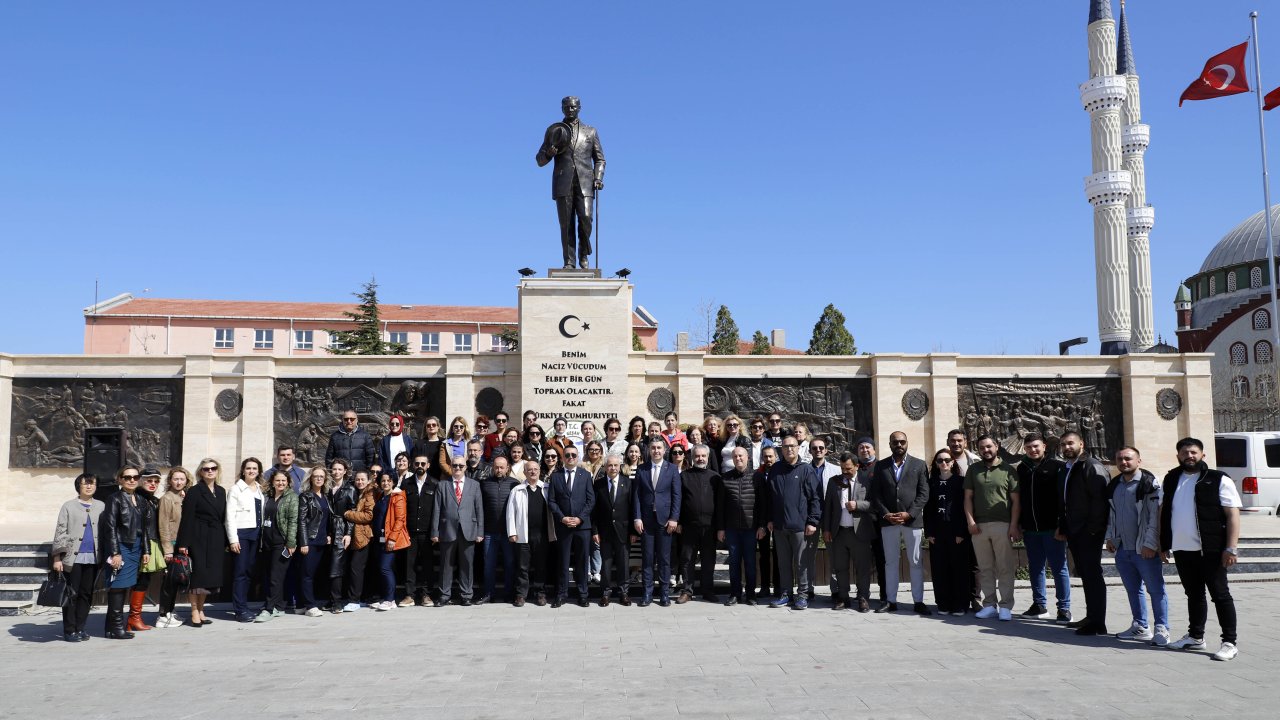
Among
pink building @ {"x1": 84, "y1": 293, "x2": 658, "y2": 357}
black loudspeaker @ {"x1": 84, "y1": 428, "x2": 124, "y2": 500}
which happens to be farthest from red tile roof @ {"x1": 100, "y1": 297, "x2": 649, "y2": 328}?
black loudspeaker @ {"x1": 84, "y1": 428, "x2": 124, "y2": 500}

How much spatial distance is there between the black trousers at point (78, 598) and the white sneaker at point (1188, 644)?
9.64 meters

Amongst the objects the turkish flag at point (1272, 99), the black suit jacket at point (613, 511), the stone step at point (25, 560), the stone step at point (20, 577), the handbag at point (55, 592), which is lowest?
the stone step at point (20, 577)

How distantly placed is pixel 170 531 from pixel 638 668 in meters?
5.52

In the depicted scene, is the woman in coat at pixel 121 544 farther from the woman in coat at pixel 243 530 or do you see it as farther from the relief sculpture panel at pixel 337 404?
the relief sculpture panel at pixel 337 404

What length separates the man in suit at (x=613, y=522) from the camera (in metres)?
9.93

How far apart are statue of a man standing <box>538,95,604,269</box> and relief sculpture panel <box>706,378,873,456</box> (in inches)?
169

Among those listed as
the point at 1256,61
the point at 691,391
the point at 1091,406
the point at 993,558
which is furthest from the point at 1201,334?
the point at 993,558

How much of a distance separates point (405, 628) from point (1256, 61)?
1013 inches

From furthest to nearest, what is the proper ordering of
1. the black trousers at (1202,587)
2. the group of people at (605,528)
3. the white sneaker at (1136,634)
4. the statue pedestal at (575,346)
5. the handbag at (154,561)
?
the statue pedestal at (575,346) → the handbag at (154,561) → the group of people at (605,528) → the white sneaker at (1136,634) → the black trousers at (1202,587)

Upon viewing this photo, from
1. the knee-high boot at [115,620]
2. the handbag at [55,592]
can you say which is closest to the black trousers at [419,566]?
the knee-high boot at [115,620]

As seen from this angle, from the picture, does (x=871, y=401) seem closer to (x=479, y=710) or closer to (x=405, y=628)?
(x=405, y=628)

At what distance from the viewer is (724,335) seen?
5053cm

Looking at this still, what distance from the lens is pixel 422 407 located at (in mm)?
17047

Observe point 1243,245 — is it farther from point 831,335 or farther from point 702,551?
point 702,551
